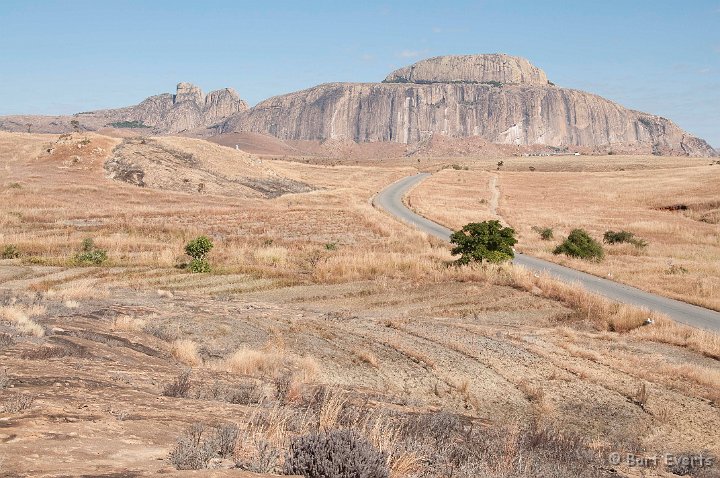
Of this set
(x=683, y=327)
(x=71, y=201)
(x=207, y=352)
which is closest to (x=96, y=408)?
(x=207, y=352)

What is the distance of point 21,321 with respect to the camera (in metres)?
11.5

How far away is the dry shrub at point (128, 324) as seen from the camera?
12.6 metres

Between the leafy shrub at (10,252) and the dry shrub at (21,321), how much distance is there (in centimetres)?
1541

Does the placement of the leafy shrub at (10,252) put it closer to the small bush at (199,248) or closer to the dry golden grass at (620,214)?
the small bush at (199,248)

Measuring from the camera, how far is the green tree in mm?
26312

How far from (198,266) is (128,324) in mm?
12243

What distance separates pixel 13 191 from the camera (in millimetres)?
47438

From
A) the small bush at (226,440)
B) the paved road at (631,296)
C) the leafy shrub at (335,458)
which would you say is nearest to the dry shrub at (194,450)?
the small bush at (226,440)

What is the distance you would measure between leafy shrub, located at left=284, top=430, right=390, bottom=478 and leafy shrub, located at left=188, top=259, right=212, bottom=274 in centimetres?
2054

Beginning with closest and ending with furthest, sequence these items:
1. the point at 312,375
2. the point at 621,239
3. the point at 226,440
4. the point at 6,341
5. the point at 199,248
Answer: the point at 226,440 < the point at 6,341 < the point at 312,375 < the point at 199,248 < the point at 621,239

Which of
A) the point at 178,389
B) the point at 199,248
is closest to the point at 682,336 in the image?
the point at 178,389

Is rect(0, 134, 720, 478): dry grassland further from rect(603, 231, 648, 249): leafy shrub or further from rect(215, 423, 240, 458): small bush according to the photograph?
rect(603, 231, 648, 249): leafy shrub

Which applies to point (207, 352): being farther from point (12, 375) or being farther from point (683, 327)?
point (683, 327)

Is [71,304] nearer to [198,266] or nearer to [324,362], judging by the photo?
[324,362]
